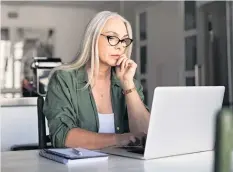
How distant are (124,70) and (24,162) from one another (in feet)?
2.03

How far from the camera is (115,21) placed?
145 centimetres

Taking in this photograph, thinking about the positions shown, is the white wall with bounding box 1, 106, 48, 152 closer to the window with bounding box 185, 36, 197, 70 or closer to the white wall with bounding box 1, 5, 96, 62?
the window with bounding box 185, 36, 197, 70

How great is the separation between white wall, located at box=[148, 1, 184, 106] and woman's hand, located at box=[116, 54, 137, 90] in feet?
9.44

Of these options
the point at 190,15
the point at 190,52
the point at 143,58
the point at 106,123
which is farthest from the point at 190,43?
the point at 106,123

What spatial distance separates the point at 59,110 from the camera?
132 centimetres

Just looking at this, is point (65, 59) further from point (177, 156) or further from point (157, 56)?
point (177, 156)

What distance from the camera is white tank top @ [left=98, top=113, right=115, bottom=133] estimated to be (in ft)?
4.60

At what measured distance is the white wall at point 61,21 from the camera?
5.55 metres

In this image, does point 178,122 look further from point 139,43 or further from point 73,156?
point 139,43

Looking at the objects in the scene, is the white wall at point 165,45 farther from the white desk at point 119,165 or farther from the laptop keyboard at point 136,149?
the white desk at point 119,165

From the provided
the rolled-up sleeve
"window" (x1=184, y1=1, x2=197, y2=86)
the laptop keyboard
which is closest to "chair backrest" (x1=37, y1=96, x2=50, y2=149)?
the rolled-up sleeve

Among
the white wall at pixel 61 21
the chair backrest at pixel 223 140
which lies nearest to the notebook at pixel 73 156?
the chair backrest at pixel 223 140

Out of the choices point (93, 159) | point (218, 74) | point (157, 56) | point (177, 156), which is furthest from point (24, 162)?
point (157, 56)

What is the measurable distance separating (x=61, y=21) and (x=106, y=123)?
4503 mm
